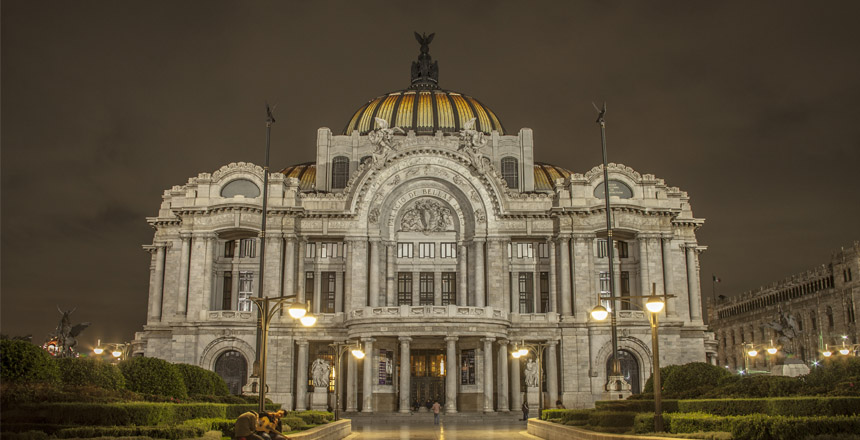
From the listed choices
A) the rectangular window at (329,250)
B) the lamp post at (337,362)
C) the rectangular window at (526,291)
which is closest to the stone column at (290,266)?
the rectangular window at (329,250)

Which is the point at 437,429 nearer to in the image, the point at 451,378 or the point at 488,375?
the point at 451,378

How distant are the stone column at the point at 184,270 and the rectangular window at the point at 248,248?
4596 millimetres

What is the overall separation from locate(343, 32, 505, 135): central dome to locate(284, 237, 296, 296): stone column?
1780cm

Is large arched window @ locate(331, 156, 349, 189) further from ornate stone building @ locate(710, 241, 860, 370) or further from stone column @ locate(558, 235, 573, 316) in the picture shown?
ornate stone building @ locate(710, 241, 860, 370)

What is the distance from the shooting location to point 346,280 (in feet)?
228

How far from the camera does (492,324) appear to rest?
211 ft

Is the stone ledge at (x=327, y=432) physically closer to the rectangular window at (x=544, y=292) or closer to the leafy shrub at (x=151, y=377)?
the leafy shrub at (x=151, y=377)

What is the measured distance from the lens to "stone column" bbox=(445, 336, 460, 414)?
2421 inches

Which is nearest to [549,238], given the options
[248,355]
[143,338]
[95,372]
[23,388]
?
[248,355]

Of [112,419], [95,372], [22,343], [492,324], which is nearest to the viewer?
[112,419]

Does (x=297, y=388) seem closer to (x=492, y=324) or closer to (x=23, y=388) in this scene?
(x=492, y=324)

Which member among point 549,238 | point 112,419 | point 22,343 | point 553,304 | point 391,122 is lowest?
point 112,419

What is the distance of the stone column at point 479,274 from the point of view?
6931cm

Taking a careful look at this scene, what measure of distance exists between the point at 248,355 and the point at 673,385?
36.1 meters
